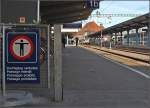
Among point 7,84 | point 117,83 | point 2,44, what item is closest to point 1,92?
point 7,84

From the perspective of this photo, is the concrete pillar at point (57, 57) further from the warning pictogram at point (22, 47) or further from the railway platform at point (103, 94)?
the warning pictogram at point (22, 47)

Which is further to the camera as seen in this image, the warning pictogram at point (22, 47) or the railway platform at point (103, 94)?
the warning pictogram at point (22, 47)

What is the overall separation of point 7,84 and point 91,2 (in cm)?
3768

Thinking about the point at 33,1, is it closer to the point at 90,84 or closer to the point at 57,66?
the point at 90,84

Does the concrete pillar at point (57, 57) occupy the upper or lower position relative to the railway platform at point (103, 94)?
upper

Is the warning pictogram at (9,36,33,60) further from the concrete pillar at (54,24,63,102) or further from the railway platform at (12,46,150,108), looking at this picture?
the railway platform at (12,46,150,108)

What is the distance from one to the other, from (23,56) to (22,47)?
20cm

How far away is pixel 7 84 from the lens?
11.0 meters

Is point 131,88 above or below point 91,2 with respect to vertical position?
below

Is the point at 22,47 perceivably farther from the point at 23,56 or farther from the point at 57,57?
the point at 57,57

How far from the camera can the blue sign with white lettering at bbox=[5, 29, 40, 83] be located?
1063 centimetres

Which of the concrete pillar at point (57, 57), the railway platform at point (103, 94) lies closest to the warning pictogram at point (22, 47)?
the concrete pillar at point (57, 57)

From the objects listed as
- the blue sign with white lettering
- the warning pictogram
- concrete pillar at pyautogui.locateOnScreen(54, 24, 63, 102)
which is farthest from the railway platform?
the warning pictogram

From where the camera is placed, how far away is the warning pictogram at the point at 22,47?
10625mm
